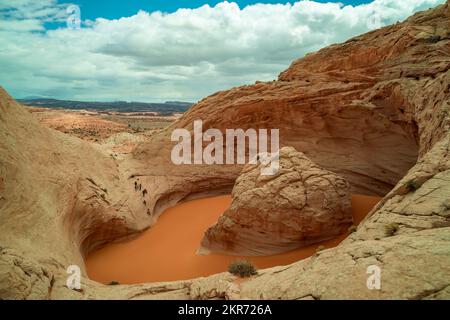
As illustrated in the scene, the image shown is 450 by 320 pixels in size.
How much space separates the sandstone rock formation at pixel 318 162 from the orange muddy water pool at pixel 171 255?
2.31 ft

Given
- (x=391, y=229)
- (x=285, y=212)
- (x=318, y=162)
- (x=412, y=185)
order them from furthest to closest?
1. (x=318, y=162)
2. (x=285, y=212)
3. (x=412, y=185)
4. (x=391, y=229)

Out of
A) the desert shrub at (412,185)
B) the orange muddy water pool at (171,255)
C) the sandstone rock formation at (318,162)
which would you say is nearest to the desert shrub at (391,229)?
the sandstone rock formation at (318,162)

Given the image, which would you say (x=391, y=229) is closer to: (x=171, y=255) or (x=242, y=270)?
(x=242, y=270)

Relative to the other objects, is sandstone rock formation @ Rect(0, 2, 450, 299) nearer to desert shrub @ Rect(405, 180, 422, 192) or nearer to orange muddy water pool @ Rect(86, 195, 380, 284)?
desert shrub @ Rect(405, 180, 422, 192)

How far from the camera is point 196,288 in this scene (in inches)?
222

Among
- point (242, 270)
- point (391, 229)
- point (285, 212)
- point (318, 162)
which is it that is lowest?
point (242, 270)

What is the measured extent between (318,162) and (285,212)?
5972 millimetres

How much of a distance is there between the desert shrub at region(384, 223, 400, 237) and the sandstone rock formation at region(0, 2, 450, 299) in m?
0.04

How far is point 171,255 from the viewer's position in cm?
1092

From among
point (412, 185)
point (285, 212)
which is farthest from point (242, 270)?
point (285, 212)

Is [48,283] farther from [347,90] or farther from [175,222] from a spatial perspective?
[347,90]

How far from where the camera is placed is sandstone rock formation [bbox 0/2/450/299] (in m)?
4.49

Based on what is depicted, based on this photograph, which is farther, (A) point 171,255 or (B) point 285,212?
(A) point 171,255
